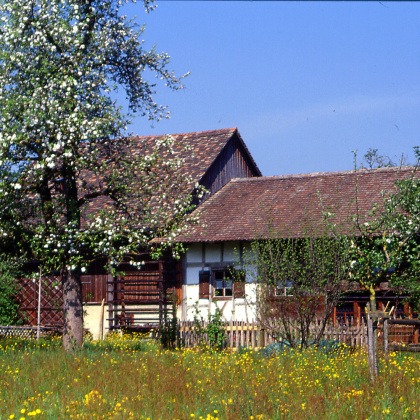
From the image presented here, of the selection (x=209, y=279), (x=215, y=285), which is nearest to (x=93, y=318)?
(x=209, y=279)

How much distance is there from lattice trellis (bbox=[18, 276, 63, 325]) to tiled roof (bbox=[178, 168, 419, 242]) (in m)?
5.56

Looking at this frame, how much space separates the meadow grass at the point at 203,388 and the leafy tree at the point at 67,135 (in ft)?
11.4

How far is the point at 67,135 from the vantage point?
49.2 ft

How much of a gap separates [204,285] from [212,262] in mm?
921

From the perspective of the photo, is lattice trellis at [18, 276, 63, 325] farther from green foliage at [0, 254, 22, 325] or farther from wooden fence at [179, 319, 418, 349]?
wooden fence at [179, 319, 418, 349]

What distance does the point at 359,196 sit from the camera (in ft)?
77.7

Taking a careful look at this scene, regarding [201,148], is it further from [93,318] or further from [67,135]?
[67,135]

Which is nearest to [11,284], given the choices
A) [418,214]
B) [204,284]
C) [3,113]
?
[204,284]

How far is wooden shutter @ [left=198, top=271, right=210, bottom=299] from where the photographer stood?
2366 centimetres

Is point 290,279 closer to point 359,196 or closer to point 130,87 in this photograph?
point 130,87

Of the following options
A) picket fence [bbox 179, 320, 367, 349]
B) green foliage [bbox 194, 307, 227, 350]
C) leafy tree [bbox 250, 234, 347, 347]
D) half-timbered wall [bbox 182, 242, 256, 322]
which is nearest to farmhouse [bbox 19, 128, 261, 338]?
half-timbered wall [bbox 182, 242, 256, 322]

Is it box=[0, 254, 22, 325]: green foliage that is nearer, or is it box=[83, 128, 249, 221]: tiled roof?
box=[0, 254, 22, 325]: green foliage

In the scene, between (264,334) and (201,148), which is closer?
(264,334)

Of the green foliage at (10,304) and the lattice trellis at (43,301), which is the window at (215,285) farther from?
the green foliage at (10,304)
